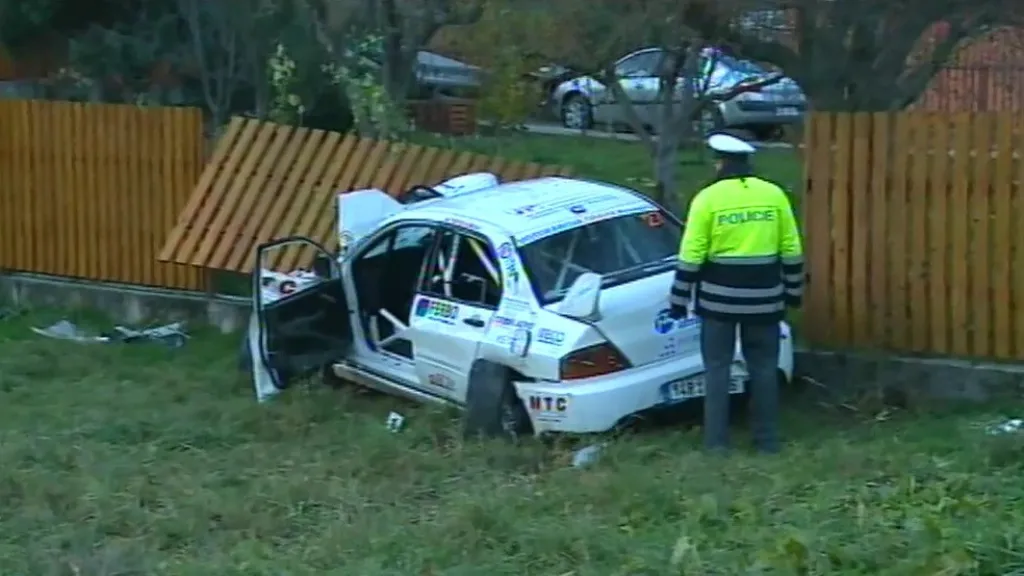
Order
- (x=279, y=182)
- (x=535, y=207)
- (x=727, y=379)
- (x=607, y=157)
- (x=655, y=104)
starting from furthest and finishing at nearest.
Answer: (x=607, y=157)
(x=655, y=104)
(x=279, y=182)
(x=535, y=207)
(x=727, y=379)

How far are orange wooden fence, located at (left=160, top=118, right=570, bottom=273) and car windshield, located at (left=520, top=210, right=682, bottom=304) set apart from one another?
248 centimetres

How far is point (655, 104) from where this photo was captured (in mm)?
16391

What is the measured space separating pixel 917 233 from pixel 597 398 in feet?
8.04

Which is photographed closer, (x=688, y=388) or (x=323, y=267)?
(x=688, y=388)

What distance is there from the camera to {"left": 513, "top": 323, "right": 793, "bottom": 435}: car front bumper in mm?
8844

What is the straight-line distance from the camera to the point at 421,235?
33.7ft

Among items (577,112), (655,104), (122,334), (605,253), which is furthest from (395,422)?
(577,112)

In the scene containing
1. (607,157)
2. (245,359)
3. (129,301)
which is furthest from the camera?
(607,157)

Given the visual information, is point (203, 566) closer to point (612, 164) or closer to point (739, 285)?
point (739, 285)

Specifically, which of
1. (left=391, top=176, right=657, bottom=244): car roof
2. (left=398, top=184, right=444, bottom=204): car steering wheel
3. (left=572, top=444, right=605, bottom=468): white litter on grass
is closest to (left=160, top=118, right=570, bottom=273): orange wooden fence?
(left=398, top=184, right=444, bottom=204): car steering wheel

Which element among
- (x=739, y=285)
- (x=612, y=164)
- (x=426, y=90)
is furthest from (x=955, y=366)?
(x=426, y=90)

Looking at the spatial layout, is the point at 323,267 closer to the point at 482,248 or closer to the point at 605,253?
the point at 482,248

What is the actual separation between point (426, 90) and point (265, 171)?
54.4 ft

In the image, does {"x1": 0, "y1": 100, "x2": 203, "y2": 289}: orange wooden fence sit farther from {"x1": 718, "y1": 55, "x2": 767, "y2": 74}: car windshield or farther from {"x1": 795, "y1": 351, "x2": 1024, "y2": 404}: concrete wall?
{"x1": 795, "y1": 351, "x2": 1024, "y2": 404}: concrete wall
